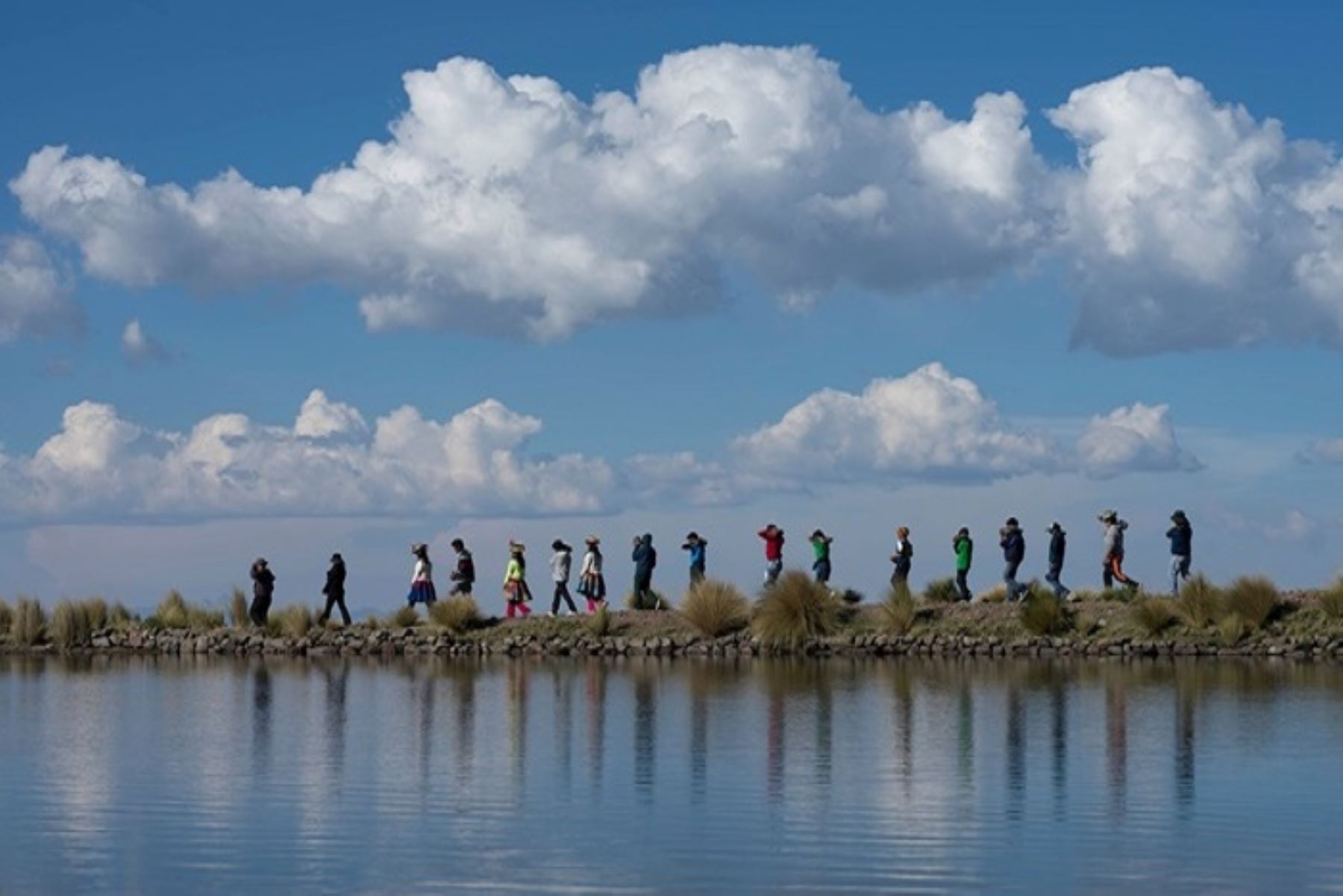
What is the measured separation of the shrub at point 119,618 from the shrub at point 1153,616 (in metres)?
26.5

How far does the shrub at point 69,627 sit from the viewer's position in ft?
178

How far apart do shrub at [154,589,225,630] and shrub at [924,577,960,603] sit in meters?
18.7

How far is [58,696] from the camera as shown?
36.3m

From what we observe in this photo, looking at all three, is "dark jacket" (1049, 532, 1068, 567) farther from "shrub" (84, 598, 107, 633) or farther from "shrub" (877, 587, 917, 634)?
"shrub" (84, 598, 107, 633)

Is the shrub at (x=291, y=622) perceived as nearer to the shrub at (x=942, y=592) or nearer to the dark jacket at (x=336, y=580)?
the dark jacket at (x=336, y=580)

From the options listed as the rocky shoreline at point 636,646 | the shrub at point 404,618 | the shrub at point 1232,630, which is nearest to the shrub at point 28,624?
the rocky shoreline at point 636,646

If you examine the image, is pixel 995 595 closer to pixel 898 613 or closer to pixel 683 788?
pixel 898 613

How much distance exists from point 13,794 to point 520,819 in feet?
19.5

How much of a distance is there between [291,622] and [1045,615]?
749 inches

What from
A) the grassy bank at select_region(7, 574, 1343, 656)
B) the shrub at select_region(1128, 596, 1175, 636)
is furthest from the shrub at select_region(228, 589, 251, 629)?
the shrub at select_region(1128, 596, 1175, 636)

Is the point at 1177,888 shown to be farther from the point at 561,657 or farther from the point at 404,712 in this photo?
the point at 561,657

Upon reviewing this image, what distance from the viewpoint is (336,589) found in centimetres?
5238

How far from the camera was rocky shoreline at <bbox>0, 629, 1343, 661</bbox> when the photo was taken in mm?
44875

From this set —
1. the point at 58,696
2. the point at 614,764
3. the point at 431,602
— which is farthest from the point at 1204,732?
the point at 431,602
